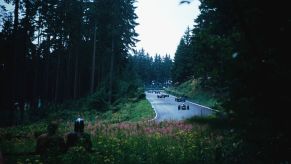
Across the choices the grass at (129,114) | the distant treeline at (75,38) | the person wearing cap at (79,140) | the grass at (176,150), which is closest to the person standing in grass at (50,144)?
the grass at (176,150)

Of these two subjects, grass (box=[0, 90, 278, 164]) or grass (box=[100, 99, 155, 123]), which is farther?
grass (box=[100, 99, 155, 123])

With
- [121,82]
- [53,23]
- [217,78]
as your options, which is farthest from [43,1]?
[217,78]

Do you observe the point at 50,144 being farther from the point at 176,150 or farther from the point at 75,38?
the point at 75,38

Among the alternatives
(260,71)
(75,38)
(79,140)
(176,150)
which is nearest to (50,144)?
(79,140)

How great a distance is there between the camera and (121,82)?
4838 centimetres

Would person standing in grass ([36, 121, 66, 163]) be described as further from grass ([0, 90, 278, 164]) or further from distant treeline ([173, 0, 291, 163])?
distant treeline ([173, 0, 291, 163])

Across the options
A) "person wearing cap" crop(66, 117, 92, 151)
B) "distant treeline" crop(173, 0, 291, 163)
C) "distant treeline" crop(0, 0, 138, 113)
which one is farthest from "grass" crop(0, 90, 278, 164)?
"distant treeline" crop(0, 0, 138, 113)

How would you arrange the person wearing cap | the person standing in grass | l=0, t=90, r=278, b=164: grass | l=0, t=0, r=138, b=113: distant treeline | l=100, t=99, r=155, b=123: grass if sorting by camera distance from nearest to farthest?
l=0, t=90, r=278, b=164: grass
the person standing in grass
the person wearing cap
l=100, t=99, r=155, b=123: grass
l=0, t=0, r=138, b=113: distant treeline

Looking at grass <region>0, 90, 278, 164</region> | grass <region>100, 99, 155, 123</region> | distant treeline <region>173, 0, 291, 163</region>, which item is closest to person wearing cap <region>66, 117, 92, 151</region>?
grass <region>0, 90, 278, 164</region>

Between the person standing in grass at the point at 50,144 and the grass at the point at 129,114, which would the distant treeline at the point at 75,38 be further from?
the person standing in grass at the point at 50,144

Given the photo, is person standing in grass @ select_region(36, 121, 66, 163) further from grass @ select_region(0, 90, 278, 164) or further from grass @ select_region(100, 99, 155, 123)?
grass @ select_region(100, 99, 155, 123)

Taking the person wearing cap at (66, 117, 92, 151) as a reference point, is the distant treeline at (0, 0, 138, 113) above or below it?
above

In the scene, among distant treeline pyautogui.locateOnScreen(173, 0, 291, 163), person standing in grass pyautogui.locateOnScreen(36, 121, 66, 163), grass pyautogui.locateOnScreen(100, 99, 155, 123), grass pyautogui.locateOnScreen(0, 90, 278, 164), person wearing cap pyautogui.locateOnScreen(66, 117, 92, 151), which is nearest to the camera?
distant treeline pyautogui.locateOnScreen(173, 0, 291, 163)

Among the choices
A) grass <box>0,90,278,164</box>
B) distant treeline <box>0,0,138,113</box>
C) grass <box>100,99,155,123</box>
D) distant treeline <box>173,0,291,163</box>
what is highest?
distant treeline <box>0,0,138,113</box>
